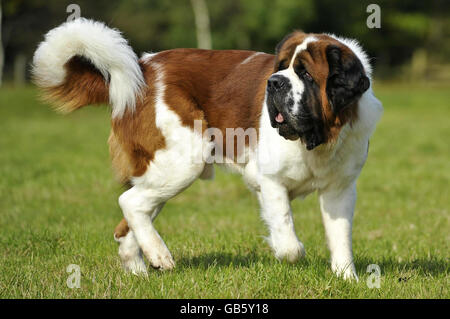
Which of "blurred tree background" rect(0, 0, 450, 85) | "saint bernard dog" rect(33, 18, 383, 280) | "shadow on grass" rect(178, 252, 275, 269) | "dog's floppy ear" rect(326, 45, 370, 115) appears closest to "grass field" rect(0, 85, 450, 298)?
"shadow on grass" rect(178, 252, 275, 269)

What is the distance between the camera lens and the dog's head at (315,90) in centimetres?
371

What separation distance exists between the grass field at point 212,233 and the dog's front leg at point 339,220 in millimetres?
163

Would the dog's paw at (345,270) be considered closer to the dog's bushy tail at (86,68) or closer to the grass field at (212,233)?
the grass field at (212,233)

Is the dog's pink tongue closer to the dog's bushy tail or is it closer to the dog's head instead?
the dog's head

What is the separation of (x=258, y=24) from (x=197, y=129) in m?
37.1

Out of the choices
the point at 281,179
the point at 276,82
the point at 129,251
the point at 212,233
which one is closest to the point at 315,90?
the point at 276,82

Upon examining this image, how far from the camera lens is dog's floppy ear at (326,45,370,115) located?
3686mm

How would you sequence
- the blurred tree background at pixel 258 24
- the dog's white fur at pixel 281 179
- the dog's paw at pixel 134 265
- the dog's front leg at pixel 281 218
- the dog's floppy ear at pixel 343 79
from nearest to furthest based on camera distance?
the dog's floppy ear at pixel 343 79, the dog's white fur at pixel 281 179, the dog's front leg at pixel 281 218, the dog's paw at pixel 134 265, the blurred tree background at pixel 258 24

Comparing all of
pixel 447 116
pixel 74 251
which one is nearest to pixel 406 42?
pixel 447 116

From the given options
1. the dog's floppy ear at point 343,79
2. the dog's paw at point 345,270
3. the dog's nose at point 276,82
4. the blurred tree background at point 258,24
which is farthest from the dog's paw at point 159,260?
the blurred tree background at point 258,24

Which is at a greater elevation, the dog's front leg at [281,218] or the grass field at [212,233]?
the dog's front leg at [281,218]

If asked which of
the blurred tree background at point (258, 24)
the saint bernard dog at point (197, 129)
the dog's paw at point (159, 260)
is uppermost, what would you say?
the saint bernard dog at point (197, 129)

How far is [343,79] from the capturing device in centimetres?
368

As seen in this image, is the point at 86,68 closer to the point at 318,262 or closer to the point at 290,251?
the point at 290,251
